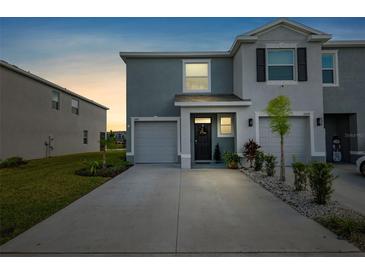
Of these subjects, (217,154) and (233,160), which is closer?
(233,160)

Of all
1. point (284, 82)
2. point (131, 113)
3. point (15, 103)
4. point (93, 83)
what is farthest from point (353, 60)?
point (15, 103)

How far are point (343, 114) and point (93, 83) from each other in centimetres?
1594

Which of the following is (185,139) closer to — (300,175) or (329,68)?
(300,175)

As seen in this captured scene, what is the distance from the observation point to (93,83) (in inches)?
727

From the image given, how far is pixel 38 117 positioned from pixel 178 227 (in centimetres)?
1628

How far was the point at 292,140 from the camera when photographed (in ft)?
39.8

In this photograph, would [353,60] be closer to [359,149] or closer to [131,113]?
[359,149]

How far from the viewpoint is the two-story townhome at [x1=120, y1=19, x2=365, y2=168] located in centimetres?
1181

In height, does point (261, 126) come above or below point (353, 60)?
below

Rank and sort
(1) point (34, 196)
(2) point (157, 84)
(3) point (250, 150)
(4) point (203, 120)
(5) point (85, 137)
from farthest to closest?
(5) point (85, 137)
(2) point (157, 84)
(4) point (203, 120)
(3) point (250, 150)
(1) point (34, 196)

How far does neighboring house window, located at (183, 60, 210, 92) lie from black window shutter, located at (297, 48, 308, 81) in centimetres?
443

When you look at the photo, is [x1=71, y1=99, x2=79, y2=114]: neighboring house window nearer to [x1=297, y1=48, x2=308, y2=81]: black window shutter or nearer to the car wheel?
[x1=297, y1=48, x2=308, y2=81]: black window shutter

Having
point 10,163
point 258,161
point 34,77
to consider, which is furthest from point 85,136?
point 258,161

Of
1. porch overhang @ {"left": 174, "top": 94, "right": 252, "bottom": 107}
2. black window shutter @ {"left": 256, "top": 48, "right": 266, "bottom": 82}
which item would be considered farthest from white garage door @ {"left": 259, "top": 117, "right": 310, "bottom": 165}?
black window shutter @ {"left": 256, "top": 48, "right": 266, "bottom": 82}
